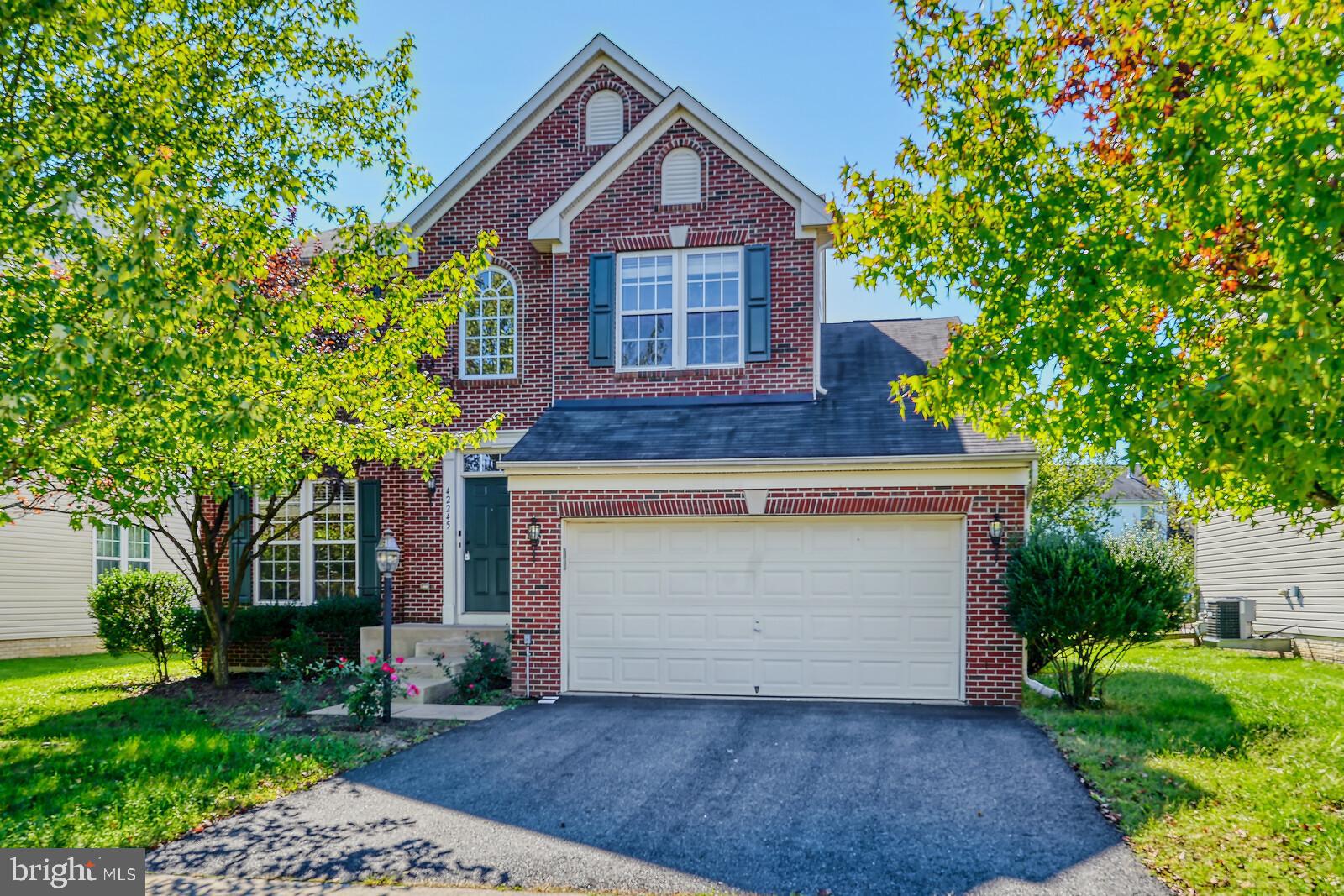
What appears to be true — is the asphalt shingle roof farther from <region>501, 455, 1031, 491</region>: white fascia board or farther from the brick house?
<region>501, 455, 1031, 491</region>: white fascia board

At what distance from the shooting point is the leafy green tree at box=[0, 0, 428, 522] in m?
6.43

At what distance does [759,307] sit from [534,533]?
176 inches

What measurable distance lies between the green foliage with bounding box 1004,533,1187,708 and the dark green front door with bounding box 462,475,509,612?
7103 mm

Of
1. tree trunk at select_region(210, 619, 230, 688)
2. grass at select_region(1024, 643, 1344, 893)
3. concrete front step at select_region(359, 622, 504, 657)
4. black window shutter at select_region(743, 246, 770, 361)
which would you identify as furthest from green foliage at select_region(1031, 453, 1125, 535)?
tree trunk at select_region(210, 619, 230, 688)

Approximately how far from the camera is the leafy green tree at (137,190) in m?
6.43

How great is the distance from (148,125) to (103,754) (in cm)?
577

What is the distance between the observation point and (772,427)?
469 inches

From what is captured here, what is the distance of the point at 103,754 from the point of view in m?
8.56

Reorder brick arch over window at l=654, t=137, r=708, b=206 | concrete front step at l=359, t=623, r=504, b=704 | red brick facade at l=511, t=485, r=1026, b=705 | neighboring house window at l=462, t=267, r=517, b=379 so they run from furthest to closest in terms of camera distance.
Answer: neighboring house window at l=462, t=267, r=517, b=379 < brick arch over window at l=654, t=137, r=708, b=206 < concrete front step at l=359, t=623, r=504, b=704 < red brick facade at l=511, t=485, r=1026, b=705

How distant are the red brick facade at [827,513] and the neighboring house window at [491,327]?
312 centimetres

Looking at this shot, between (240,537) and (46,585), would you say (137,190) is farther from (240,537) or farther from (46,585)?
(46,585)

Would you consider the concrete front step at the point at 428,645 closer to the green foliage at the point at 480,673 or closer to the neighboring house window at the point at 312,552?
the green foliage at the point at 480,673

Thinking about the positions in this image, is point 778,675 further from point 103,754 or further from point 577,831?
point 103,754

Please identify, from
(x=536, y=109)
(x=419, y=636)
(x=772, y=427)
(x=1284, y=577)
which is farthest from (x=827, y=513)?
(x=1284, y=577)
